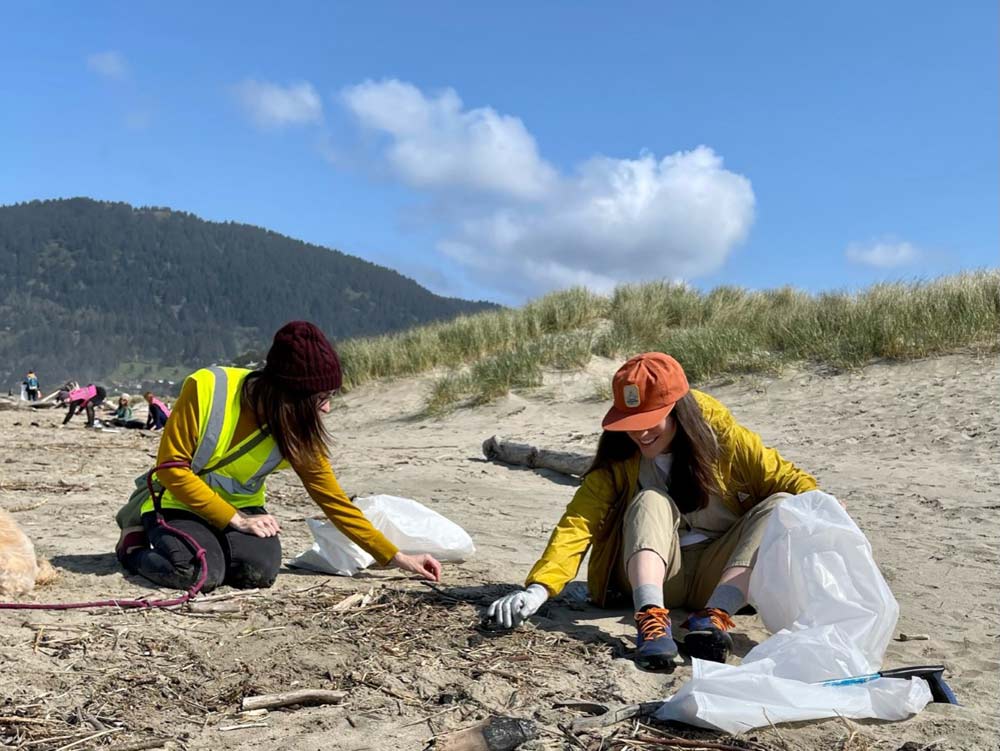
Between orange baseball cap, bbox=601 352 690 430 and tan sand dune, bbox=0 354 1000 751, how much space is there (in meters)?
0.80

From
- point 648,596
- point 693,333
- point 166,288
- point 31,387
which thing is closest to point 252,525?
point 648,596

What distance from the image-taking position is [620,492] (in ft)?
11.5

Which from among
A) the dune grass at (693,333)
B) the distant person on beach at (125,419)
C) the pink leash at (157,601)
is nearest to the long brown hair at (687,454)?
the pink leash at (157,601)

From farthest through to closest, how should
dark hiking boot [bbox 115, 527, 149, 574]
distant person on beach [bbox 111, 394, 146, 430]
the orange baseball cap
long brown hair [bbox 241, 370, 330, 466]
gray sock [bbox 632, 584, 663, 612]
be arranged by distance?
distant person on beach [bbox 111, 394, 146, 430] → dark hiking boot [bbox 115, 527, 149, 574] → long brown hair [bbox 241, 370, 330, 466] → the orange baseball cap → gray sock [bbox 632, 584, 663, 612]

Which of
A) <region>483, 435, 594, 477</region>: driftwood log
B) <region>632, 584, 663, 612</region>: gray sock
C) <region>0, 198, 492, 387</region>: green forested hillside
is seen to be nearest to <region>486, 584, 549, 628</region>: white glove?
<region>632, 584, 663, 612</region>: gray sock

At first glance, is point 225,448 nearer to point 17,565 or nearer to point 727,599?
point 17,565

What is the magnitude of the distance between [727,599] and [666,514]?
0.37m

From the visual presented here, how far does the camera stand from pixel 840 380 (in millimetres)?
8844

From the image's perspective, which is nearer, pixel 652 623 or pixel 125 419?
pixel 652 623

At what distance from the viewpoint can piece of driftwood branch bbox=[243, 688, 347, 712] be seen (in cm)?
251

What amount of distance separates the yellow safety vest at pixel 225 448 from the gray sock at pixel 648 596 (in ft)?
5.22

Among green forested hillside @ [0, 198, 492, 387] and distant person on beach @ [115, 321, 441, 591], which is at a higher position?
green forested hillside @ [0, 198, 492, 387]

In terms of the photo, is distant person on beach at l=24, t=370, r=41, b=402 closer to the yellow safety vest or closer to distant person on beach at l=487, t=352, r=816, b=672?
the yellow safety vest

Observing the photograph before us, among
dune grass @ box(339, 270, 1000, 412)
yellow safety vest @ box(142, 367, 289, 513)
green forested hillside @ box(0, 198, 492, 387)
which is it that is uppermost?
green forested hillside @ box(0, 198, 492, 387)
